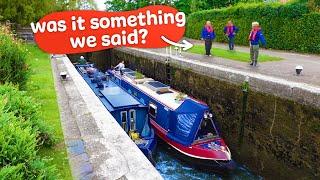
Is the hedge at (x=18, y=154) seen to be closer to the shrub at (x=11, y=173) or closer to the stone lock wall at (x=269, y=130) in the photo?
the shrub at (x=11, y=173)

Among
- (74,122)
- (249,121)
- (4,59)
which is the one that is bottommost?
(249,121)

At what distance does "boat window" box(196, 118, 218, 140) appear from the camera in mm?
11087

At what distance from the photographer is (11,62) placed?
802cm

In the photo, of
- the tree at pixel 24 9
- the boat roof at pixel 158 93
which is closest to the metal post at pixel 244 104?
the boat roof at pixel 158 93

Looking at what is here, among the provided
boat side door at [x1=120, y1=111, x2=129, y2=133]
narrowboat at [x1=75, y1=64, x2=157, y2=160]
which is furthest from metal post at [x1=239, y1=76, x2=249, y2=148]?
boat side door at [x1=120, y1=111, x2=129, y2=133]

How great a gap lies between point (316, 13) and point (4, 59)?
47.0 ft

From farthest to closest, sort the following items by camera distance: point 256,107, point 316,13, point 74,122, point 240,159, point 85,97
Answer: point 316,13
point 240,159
point 256,107
point 85,97
point 74,122

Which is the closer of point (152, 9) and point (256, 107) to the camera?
point (256, 107)

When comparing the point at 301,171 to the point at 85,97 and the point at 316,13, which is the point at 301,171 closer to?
the point at 85,97

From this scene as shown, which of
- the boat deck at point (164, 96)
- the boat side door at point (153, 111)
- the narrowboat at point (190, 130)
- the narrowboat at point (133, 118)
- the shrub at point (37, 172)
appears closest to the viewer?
the shrub at point (37, 172)

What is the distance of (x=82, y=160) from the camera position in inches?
183

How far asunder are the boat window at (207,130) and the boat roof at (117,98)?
2163 mm

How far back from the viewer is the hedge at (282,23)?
1734 centimetres

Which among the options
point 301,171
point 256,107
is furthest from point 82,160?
point 256,107
